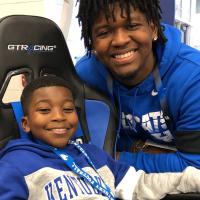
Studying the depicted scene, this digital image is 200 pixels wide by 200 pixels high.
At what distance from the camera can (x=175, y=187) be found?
1.19 m

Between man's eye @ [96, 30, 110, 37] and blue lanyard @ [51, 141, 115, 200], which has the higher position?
man's eye @ [96, 30, 110, 37]

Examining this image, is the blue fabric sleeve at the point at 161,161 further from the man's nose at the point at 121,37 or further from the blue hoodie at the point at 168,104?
the man's nose at the point at 121,37

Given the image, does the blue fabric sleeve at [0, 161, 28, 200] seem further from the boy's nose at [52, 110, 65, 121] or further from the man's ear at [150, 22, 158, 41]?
the man's ear at [150, 22, 158, 41]

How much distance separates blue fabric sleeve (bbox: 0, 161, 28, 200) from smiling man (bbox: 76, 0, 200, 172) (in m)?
0.48

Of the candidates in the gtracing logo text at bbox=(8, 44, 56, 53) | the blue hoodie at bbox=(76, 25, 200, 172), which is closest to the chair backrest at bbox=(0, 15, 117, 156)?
the gtracing logo text at bbox=(8, 44, 56, 53)

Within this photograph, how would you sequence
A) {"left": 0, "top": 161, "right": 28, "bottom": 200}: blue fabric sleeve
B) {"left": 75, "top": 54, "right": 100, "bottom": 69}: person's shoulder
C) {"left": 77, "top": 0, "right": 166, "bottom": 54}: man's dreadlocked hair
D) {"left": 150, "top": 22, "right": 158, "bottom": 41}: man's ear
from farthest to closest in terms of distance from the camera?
{"left": 75, "top": 54, "right": 100, "bottom": 69}: person's shoulder
{"left": 150, "top": 22, "right": 158, "bottom": 41}: man's ear
{"left": 77, "top": 0, "right": 166, "bottom": 54}: man's dreadlocked hair
{"left": 0, "top": 161, "right": 28, "bottom": 200}: blue fabric sleeve

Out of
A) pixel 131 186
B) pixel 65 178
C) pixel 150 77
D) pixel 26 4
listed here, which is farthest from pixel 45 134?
pixel 26 4

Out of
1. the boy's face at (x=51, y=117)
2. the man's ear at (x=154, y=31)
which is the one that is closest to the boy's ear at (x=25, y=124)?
the boy's face at (x=51, y=117)

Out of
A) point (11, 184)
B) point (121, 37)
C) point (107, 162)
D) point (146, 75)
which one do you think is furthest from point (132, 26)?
point (11, 184)

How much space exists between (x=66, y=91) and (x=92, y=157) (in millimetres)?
213

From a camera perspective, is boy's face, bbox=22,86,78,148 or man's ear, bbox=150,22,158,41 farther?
man's ear, bbox=150,22,158,41

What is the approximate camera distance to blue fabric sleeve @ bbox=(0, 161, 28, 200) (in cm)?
95

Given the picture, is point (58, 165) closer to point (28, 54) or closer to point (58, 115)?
point (58, 115)

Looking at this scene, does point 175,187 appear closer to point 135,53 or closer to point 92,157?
point 92,157
